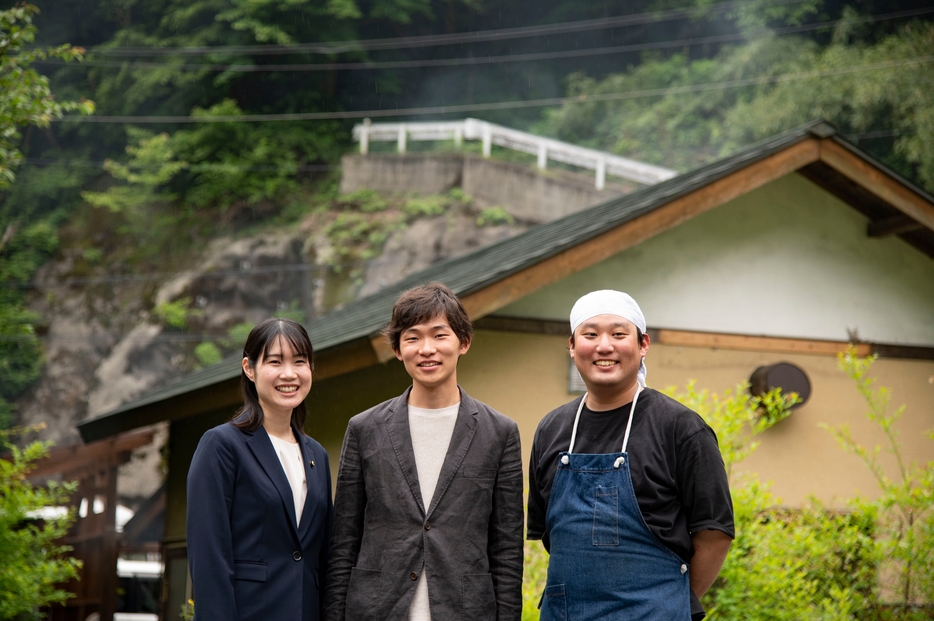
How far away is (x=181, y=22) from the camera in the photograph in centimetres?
2805

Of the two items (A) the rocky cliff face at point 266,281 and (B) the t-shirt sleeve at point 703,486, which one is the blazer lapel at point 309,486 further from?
(A) the rocky cliff face at point 266,281

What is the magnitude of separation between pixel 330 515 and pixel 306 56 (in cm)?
2605

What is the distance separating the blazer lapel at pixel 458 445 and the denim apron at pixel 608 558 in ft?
1.16

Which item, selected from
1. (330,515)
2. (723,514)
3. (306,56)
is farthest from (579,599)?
(306,56)

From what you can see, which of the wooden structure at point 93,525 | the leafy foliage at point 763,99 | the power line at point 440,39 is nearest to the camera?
the wooden structure at point 93,525

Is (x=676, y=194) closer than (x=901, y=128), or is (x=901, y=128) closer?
(x=676, y=194)

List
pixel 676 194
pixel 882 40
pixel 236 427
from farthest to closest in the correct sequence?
1. pixel 882 40
2. pixel 676 194
3. pixel 236 427

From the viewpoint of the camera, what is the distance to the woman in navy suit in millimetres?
2836

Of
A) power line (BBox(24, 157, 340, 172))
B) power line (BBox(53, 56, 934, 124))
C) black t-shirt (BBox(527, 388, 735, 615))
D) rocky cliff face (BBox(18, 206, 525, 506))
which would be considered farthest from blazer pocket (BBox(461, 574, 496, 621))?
power line (BBox(24, 157, 340, 172))

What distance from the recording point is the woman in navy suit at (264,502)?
2836mm

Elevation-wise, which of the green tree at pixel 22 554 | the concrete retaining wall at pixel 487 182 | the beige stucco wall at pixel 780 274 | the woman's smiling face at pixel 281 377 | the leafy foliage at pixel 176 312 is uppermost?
the concrete retaining wall at pixel 487 182

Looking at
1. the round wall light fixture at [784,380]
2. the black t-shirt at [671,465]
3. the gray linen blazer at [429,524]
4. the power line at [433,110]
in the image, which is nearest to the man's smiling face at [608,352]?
the black t-shirt at [671,465]

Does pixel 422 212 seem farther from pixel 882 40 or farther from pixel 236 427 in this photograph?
pixel 236 427

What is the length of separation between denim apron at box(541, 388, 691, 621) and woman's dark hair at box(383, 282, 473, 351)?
0.59 metres
